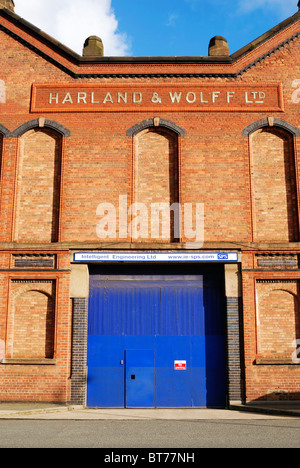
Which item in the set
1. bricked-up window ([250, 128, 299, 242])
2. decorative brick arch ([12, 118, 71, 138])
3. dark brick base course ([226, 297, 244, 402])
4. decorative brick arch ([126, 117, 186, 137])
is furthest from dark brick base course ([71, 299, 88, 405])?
bricked-up window ([250, 128, 299, 242])

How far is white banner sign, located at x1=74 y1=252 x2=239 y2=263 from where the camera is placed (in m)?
16.7

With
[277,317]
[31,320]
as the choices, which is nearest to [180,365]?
[277,317]

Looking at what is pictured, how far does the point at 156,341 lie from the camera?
16.7 metres

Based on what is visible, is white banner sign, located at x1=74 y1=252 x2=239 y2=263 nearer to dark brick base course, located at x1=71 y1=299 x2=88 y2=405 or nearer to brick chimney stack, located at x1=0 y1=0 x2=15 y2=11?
dark brick base course, located at x1=71 y1=299 x2=88 y2=405

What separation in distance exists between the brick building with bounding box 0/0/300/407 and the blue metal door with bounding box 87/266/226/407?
0.05 m

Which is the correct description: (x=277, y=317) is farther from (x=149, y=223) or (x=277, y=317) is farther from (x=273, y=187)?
(x=149, y=223)

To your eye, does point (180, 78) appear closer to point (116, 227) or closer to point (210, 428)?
point (116, 227)

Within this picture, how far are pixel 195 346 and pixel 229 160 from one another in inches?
254

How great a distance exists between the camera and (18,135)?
17578mm

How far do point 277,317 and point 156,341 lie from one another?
4.06 m

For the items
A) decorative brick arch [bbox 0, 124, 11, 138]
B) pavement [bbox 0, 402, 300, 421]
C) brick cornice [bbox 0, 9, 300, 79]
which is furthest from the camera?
brick cornice [bbox 0, 9, 300, 79]

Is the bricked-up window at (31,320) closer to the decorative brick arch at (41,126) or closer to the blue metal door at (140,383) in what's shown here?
the blue metal door at (140,383)

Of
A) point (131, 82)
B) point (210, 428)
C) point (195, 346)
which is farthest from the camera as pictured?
point (131, 82)
